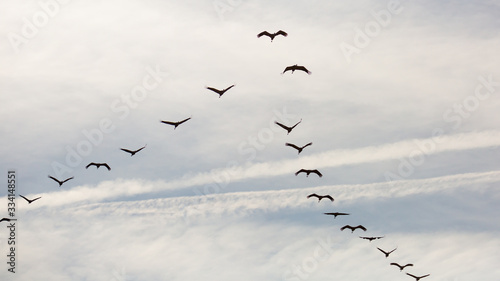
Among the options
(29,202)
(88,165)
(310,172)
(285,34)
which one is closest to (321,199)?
(310,172)

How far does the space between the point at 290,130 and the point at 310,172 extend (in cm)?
994

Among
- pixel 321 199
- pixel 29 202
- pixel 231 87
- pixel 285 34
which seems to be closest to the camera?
pixel 231 87

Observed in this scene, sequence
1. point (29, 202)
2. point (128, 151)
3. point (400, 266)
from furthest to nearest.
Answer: point (400, 266) < point (29, 202) < point (128, 151)

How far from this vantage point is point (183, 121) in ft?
284

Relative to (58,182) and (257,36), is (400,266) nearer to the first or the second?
(257,36)

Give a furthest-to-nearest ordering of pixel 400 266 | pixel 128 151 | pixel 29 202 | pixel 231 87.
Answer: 1. pixel 400 266
2. pixel 29 202
3. pixel 128 151
4. pixel 231 87

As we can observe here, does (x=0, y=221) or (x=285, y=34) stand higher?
(x=285, y=34)

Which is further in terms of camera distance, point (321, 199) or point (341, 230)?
point (341, 230)

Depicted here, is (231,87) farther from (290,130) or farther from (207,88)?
(290,130)

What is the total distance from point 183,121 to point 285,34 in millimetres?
20502

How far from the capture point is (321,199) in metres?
104

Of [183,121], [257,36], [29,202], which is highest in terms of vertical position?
[257,36]

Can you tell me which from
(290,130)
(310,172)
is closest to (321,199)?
(310,172)

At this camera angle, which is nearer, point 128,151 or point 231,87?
point 231,87
